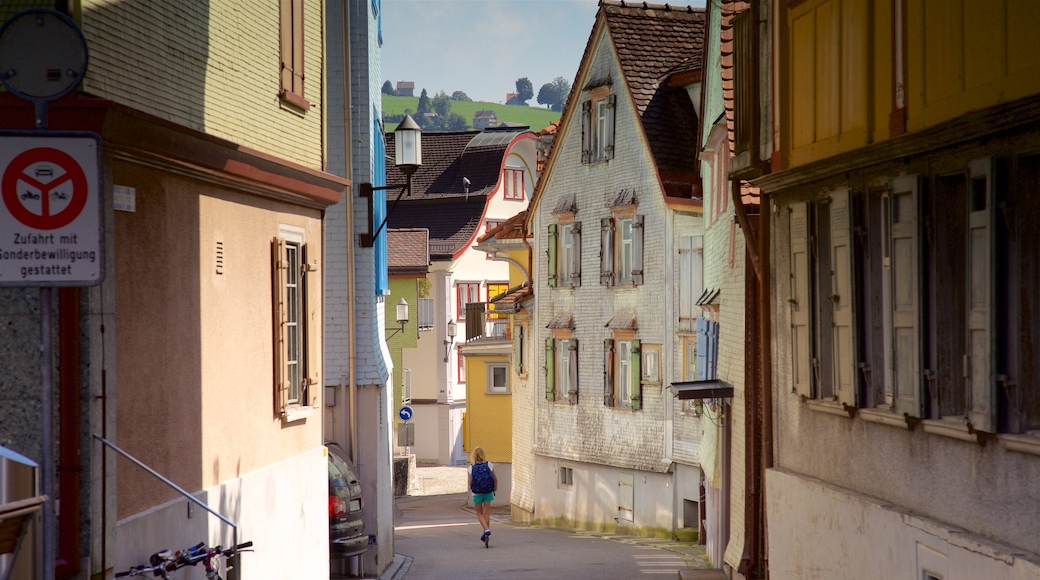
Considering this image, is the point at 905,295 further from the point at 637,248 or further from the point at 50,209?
the point at 637,248

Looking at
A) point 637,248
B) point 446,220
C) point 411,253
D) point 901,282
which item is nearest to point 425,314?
point 411,253

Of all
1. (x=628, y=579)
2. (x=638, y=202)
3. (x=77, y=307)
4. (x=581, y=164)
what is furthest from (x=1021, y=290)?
(x=581, y=164)

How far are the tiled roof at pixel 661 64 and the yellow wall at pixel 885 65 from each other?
636 inches

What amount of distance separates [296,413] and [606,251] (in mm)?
17641

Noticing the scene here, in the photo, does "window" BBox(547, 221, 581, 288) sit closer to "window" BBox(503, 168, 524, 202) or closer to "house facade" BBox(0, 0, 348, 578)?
"house facade" BBox(0, 0, 348, 578)

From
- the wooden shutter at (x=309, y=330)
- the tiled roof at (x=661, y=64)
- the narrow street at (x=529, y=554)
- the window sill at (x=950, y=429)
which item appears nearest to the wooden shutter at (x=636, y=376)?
the narrow street at (x=529, y=554)

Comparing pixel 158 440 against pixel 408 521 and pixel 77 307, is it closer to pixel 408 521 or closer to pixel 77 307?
pixel 77 307

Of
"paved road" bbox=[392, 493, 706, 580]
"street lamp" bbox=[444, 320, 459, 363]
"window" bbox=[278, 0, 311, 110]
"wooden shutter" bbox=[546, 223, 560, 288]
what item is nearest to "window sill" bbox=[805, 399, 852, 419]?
"window" bbox=[278, 0, 311, 110]

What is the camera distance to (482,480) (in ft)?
77.7

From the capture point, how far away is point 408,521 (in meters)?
34.6

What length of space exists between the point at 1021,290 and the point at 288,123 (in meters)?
8.12

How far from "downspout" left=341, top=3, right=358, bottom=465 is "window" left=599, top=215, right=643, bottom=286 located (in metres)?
11.3

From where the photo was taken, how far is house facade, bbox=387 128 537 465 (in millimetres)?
55000

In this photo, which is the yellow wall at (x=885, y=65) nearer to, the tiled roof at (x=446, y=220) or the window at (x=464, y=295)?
the tiled roof at (x=446, y=220)
